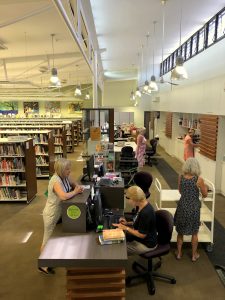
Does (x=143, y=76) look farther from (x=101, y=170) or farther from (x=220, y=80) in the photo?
(x=101, y=170)

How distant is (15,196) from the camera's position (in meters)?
6.63

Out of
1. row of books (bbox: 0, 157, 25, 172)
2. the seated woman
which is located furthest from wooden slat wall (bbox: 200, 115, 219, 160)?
row of books (bbox: 0, 157, 25, 172)

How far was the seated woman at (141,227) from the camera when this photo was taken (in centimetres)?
318

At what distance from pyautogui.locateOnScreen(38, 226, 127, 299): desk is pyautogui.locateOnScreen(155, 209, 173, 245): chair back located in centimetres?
80

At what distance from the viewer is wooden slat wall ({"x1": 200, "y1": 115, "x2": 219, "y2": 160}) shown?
7.19 m

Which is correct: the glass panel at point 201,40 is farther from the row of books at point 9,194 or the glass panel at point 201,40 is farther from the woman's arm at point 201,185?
the row of books at point 9,194

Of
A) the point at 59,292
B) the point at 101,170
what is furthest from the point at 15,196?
the point at 59,292

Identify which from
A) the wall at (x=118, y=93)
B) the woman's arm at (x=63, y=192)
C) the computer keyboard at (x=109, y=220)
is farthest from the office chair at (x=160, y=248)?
the wall at (x=118, y=93)

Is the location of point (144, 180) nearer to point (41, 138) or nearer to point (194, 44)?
point (41, 138)

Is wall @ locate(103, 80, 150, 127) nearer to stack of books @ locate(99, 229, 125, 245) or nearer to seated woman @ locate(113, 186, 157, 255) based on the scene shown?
seated woman @ locate(113, 186, 157, 255)

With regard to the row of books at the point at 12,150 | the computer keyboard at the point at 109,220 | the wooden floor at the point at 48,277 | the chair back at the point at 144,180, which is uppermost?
the row of books at the point at 12,150

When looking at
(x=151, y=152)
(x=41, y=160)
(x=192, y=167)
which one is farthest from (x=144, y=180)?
(x=151, y=152)

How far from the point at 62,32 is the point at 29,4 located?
1830 millimetres

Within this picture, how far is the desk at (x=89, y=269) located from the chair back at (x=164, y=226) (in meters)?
0.80
